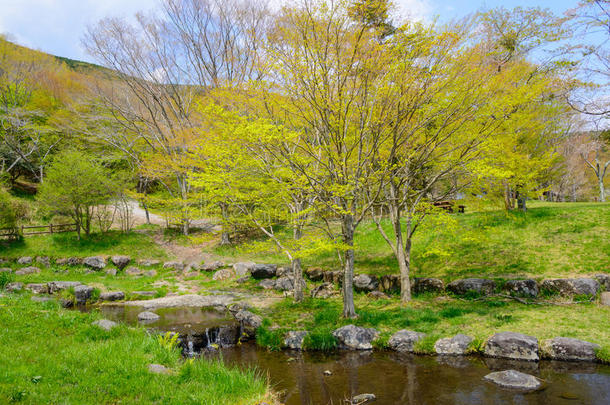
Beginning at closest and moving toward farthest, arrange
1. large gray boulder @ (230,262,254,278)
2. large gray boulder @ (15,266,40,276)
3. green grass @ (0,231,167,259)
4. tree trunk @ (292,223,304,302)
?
tree trunk @ (292,223,304,302) < large gray boulder @ (15,266,40,276) < large gray boulder @ (230,262,254,278) < green grass @ (0,231,167,259)

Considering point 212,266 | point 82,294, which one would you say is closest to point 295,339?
point 82,294

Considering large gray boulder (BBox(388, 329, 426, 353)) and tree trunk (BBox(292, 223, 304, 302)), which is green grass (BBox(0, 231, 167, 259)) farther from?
large gray boulder (BBox(388, 329, 426, 353))

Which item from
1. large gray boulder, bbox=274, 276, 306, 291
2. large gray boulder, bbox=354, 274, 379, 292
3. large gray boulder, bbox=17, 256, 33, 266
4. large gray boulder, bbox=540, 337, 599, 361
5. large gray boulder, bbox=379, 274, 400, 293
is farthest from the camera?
large gray boulder, bbox=17, 256, 33, 266

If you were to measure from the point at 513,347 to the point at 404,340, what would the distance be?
7.63 feet

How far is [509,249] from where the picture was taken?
563 inches

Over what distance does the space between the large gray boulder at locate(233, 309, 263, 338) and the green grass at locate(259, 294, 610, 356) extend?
0.34m

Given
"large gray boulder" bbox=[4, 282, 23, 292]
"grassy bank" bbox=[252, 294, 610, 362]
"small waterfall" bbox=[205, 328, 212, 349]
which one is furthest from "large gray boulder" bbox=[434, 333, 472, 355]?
"large gray boulder" bbox=[4, 282, 23, 292]

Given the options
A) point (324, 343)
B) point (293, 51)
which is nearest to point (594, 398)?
point (324, 343)

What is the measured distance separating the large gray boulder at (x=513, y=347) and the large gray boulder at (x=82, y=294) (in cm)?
1403

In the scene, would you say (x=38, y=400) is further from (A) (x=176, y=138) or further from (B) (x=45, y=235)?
(B) (x=45, y=235)

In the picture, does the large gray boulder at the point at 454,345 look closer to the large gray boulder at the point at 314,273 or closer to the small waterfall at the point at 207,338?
the small waterfall at the point at 207,338

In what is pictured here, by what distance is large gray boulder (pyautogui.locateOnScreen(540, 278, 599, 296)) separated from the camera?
34.5 feet

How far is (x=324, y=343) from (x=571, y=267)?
9271mm

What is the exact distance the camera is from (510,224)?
16312 mm
